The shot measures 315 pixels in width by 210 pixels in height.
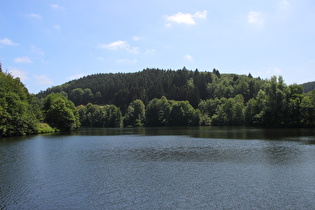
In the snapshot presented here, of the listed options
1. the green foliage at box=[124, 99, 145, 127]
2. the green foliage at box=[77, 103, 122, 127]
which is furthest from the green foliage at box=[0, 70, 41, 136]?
the green foliage at box=[124, 99, 145, 127]

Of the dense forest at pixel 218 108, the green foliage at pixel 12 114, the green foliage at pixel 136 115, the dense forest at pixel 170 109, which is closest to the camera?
the green foliage at pixel 12 114

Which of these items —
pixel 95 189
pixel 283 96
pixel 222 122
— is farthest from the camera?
pixel 222 122

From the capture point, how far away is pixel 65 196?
20906 mm

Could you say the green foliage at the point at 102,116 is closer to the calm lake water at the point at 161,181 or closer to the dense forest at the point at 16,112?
the dense forest at the point at 16,112

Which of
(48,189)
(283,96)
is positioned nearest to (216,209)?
(48,189)

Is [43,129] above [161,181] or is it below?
above

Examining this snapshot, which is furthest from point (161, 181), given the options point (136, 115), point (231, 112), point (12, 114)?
point (136, 115)

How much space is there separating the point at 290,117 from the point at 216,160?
261 feet

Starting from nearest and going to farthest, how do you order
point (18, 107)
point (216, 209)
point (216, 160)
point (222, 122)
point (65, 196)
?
point (216, 209)
point (65, 196)
point (216, 160)
point (18, 107)
point (222, 122)

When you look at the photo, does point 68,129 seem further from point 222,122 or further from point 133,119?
point 222,122

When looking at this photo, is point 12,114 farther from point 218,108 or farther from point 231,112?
point 218,108

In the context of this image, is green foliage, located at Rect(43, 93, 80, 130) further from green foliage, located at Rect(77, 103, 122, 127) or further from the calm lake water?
the calm lake water

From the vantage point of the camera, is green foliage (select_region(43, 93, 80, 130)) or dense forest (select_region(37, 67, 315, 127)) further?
green foliage (select_region(43, 93, 80, 130))

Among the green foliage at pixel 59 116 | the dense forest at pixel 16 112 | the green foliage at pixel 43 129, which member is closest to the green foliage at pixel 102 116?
the green foliage at pixel 59 116
